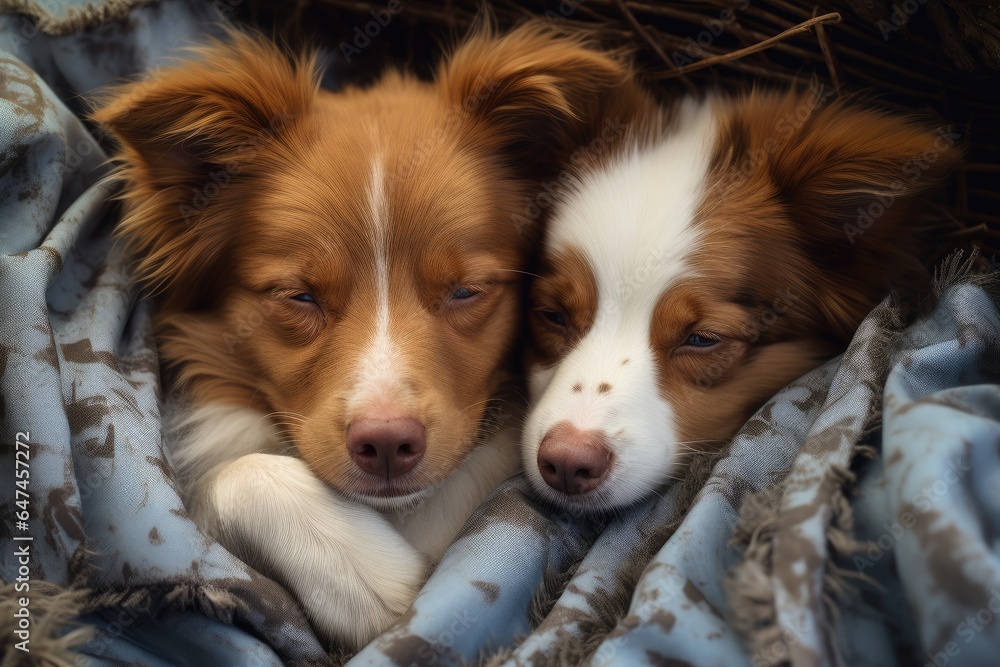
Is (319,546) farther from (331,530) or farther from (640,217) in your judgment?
(640,217)

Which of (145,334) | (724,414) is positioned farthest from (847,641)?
(145,334)

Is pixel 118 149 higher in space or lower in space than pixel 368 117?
lower

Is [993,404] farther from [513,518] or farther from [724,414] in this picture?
[513,518]

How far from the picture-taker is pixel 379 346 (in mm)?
2074

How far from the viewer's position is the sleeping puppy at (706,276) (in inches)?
82.9

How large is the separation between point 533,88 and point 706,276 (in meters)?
0.71

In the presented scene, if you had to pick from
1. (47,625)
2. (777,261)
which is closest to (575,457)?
(777,261)

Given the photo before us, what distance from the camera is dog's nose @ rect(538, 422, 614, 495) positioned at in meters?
1.99

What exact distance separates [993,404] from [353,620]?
1519 millimetres

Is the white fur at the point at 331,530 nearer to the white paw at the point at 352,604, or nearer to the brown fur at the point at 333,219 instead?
the white paw at the point at 352,604

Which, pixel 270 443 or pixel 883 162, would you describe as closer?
pixel 883 162

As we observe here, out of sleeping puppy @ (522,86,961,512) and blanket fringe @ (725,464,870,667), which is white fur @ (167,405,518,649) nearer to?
sleeping puppy @ (522,86,961,512)

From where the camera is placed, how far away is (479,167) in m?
2.35

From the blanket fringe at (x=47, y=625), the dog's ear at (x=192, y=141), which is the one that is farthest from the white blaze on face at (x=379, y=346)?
the blanket fringe at (x=47, y=625)
